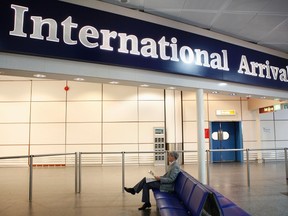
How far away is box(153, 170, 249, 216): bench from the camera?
309 centimetres

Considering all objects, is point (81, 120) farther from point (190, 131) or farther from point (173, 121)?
point (190, 131)

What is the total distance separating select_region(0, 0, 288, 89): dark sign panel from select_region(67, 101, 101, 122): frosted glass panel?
23.5 feet

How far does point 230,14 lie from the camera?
5691 mm

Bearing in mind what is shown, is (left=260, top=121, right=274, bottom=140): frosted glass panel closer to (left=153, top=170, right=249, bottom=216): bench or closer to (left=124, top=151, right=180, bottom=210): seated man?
(left=124, top=151, right=180, bottom=210): seated man

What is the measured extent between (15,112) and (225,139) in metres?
11.3

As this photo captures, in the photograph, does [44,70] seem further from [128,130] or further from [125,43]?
[128,130]

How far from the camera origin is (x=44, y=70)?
436 centimetres

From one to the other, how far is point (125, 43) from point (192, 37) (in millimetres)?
1989

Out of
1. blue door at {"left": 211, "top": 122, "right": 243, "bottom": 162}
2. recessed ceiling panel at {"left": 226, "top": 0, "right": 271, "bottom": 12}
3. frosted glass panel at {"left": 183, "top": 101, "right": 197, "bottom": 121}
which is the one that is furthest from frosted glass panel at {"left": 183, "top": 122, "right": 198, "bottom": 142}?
recessed ceiling panel at {"left": 226, "top": 0, "right": 271, "bottom": 12}

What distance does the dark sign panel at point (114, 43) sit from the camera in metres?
4.15

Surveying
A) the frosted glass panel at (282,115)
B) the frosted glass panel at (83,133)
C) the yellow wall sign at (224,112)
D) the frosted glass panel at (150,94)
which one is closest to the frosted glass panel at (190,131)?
the yellow wall sign at (224,112)

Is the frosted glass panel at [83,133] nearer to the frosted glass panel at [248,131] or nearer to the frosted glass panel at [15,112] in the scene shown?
the frosted glass panel at [15,112]

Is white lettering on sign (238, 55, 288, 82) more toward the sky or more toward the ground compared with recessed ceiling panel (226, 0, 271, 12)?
more toward the ground

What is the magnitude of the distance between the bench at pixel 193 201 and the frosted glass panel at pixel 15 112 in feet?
31.9
